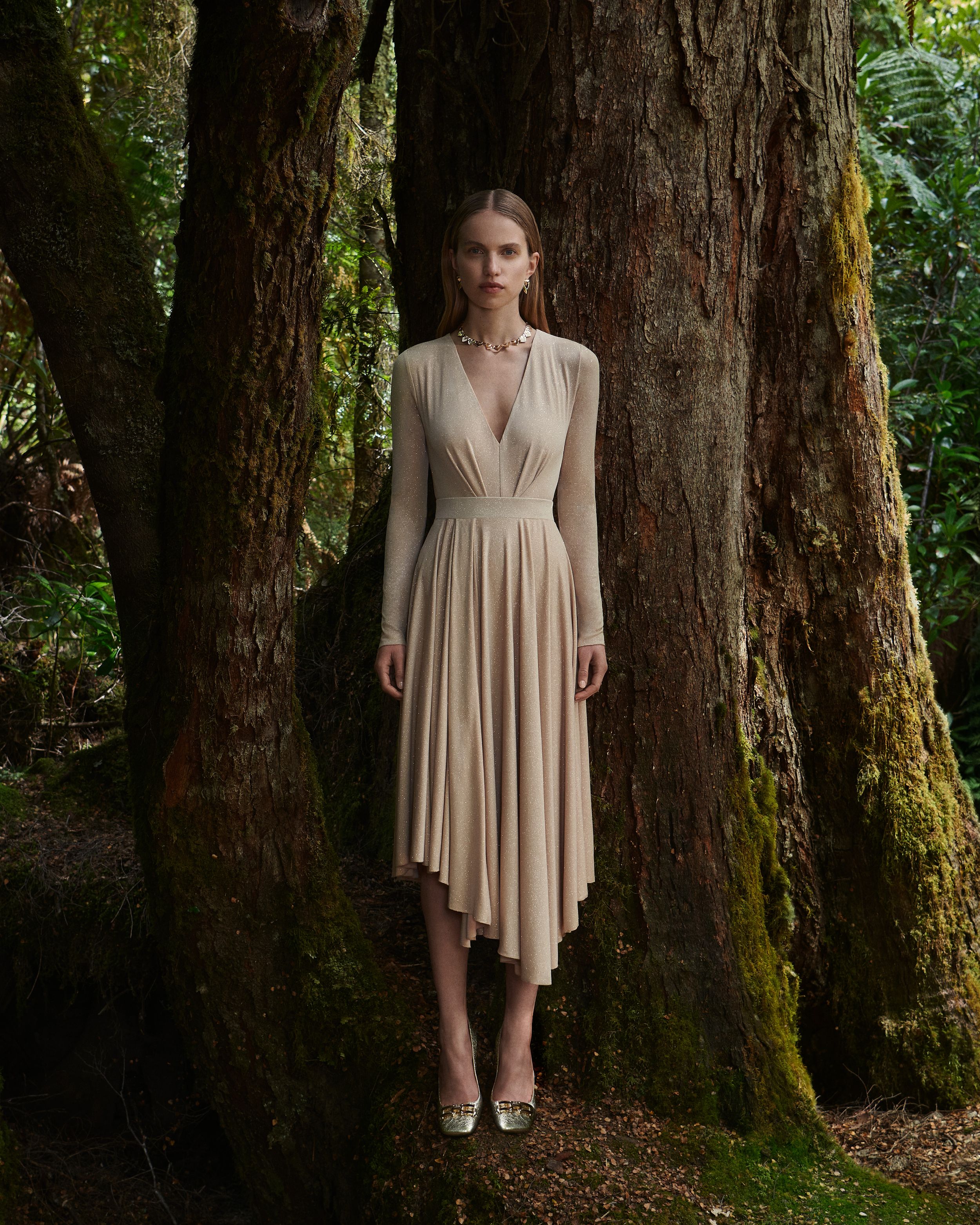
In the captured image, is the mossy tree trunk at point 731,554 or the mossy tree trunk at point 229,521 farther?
the mossy tree trunk at point 731,554

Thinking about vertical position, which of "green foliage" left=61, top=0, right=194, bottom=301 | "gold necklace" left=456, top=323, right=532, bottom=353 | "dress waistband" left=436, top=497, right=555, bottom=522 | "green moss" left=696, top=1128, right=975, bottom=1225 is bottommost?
"green moss" left=696, top=1128, right=975, bottom=1225

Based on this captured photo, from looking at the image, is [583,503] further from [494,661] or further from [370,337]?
[370,337]

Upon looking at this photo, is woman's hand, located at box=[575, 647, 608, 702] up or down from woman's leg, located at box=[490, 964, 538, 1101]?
up

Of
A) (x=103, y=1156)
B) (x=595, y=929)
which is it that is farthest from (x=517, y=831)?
(x=103, y=1156)

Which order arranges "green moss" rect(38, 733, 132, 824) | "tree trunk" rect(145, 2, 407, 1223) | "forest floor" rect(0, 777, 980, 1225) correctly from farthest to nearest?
"green moss" rect(38, 733, 132, 824), "forest floor" rect(0, 777, 980, 1225), "tree trunk" rect(145, 2, 407, 1223)

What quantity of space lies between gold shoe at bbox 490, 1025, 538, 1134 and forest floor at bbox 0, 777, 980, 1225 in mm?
29

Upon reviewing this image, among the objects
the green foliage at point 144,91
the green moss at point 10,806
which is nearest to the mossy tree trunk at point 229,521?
the green moss at point 10,806

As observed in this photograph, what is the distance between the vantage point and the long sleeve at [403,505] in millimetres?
2572

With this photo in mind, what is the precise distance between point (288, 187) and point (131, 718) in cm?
141

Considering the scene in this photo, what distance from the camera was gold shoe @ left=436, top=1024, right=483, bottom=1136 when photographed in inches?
96.8

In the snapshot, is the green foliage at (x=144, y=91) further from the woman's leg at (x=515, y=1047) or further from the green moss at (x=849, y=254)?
the woman's leg at (x=515, y=1047)

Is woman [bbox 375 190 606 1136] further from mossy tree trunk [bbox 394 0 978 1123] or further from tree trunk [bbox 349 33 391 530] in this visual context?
tree trunk [bbox 349 33 391 530]

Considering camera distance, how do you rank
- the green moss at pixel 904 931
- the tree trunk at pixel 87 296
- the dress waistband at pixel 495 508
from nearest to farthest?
the dress waistband at pixel 495 508 < the tree trunk at pixel 87 296 < the green moss at pixel 904 931

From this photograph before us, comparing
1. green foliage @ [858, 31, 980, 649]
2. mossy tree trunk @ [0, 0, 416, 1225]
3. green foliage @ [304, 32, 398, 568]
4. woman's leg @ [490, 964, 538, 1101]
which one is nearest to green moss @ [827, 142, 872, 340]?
mossy tree trunk @ [0, 0, 416, 1225]
